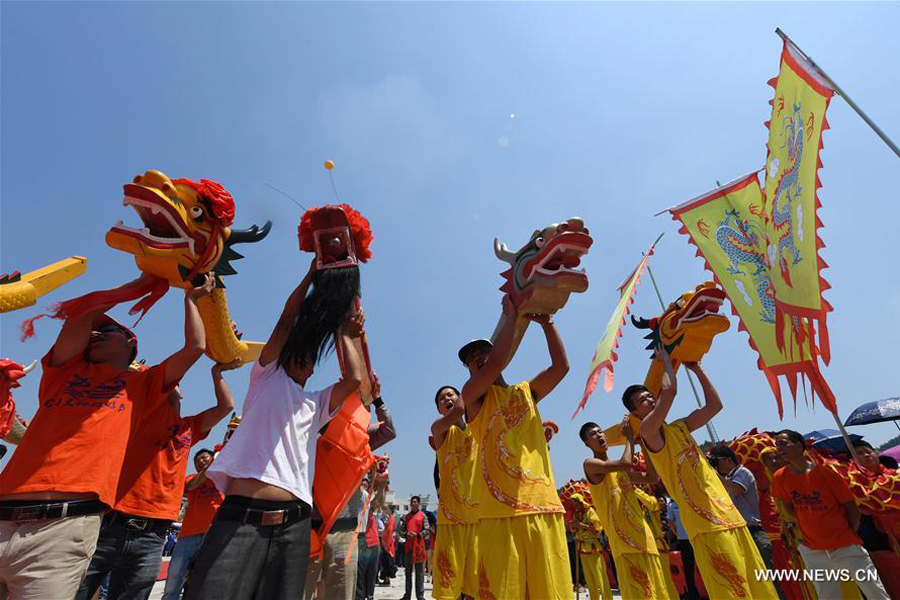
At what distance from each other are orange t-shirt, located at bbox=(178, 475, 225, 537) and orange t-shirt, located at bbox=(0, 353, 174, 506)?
301 cm

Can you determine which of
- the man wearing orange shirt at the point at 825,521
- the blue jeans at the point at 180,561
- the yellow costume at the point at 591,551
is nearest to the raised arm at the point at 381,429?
the blue jeans at the point at 180,561

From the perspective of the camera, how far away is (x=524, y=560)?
258 centimetres

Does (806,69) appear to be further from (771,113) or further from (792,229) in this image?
(792,229)

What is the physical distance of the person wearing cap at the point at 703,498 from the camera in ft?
11.5

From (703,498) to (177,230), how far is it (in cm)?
420

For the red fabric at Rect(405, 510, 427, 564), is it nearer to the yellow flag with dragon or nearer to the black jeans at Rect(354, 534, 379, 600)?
the black jeans at Rect(354, 534, 379, 600)

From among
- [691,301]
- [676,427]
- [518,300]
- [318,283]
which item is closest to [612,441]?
[676,427]

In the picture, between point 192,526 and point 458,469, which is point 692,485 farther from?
point 192,526

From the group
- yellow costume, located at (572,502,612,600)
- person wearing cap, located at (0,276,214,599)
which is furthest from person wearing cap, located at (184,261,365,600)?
yellow costume, located at (572,502,612,600)

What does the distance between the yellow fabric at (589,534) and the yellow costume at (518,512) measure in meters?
6.38

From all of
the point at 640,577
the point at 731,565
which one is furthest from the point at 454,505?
the point at 731,565

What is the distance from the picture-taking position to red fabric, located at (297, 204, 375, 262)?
2.91 m

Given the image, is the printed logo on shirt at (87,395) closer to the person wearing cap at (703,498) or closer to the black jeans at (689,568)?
the person wearing cap at (703,498)

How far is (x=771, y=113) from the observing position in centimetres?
629
